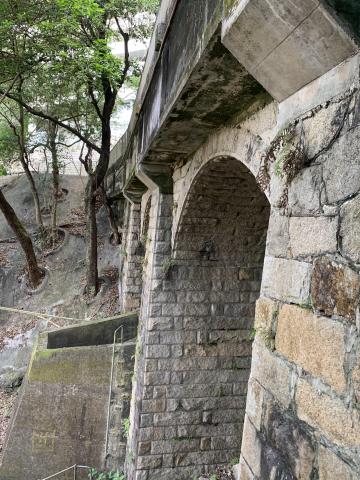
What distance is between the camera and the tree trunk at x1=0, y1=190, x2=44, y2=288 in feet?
27.9

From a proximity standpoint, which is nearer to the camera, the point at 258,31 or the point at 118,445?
the point at 258,31

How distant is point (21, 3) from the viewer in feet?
18.9

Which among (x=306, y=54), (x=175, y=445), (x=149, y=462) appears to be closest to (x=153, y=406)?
(x=175, y=445)

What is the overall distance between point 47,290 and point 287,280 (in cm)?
873

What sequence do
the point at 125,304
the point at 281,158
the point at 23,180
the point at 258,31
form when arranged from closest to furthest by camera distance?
1. the point at 258,31
2. the point at 281,158
3. the point at 125,304
4. the point at 23,180

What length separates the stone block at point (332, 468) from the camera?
1089 mm

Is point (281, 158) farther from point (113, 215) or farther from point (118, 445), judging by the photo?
point (113, 215)

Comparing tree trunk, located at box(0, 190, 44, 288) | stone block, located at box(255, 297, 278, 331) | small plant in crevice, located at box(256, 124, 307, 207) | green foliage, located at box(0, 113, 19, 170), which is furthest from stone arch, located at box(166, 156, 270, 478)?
green foliage, located at box(0, 113, 19, 170)

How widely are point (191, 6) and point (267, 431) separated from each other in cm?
216

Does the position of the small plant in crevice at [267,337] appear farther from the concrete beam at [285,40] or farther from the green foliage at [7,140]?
the green foliage at [7,140]

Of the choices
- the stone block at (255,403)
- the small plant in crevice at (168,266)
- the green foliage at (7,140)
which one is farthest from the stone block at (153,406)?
the green foliage at (7,140)

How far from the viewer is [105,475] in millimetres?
5199

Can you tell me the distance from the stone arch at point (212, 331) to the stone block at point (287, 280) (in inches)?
111

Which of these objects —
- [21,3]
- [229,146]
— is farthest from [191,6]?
[21,3]
